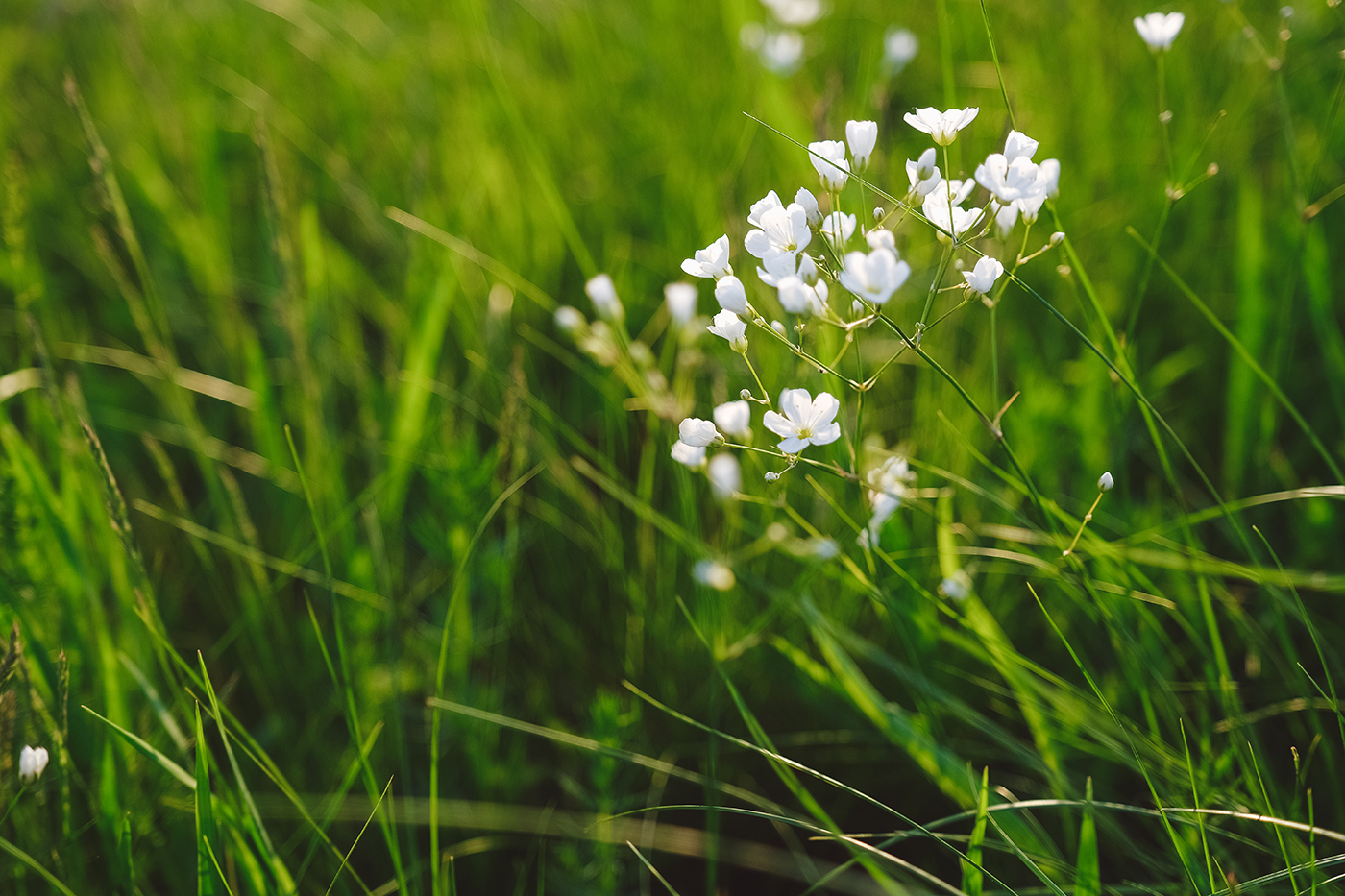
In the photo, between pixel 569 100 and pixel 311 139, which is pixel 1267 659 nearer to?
pixel 569 100

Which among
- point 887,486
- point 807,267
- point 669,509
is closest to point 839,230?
point 807,267

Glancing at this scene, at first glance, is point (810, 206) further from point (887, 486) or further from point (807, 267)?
point (887, 486)

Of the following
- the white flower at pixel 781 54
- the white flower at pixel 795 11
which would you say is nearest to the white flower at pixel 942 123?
the white flower at pixel 781 54

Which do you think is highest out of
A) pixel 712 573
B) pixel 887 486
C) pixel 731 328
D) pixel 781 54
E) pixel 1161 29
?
pixel 781 54

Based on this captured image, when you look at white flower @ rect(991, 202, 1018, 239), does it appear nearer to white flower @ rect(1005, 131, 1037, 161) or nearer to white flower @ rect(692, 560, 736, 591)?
white flower @ rect(1005, 131, 1037, 161)

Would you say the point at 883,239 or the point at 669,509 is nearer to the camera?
the point at 883,239

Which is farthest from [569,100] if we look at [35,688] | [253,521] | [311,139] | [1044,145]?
[35,688]

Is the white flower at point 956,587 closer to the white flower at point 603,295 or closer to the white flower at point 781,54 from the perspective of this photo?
the white flower at point 603,295
